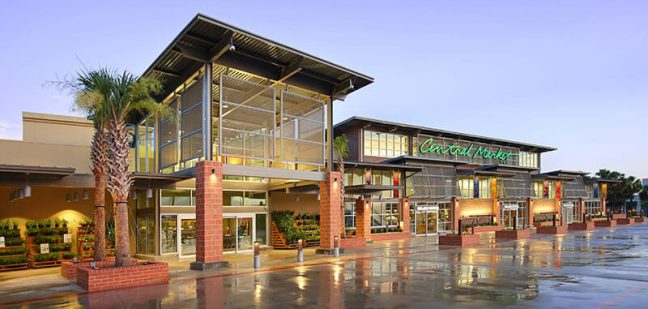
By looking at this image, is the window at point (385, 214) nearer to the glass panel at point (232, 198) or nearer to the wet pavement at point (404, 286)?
the glass panel at point (232, 198)

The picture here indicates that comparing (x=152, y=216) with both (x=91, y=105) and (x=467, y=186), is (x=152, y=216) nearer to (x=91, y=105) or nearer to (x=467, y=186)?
(x=91, y=105)

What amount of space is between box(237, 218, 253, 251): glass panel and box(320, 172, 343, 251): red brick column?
4.87 metres

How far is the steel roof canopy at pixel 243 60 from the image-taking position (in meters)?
17.8

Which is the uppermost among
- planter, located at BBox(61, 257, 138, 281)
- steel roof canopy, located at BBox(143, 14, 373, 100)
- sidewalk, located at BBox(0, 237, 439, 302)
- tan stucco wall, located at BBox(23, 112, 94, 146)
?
steel roof canopy, located at BBox(143, 14, 373, 100)

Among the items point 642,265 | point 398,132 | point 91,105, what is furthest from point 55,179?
point 398,132

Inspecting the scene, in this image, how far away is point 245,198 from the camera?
87.3 feet

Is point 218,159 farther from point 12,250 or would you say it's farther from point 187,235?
point 12,250

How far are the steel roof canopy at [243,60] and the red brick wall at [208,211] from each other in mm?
4408

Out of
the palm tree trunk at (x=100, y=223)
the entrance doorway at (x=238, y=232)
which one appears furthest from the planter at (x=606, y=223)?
the palm tree trunk at (x=100, y=223)

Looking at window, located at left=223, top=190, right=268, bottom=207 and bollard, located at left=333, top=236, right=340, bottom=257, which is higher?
window, located at left=223, top=190, right=268, bottom=207

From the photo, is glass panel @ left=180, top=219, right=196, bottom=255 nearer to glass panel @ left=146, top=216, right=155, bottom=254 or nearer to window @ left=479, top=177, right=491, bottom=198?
glass panel @ left=146, top=216, right=155, bottom=254

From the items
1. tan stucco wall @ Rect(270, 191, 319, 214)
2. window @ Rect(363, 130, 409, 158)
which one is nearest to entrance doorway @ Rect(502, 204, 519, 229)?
window @ Rect(363, 130, 409, 158)

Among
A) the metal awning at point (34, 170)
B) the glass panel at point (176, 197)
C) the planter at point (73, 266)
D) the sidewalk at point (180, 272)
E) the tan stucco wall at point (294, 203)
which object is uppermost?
the metal awning at point (34, 170)

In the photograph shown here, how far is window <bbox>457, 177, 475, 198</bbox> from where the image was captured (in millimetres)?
45594
